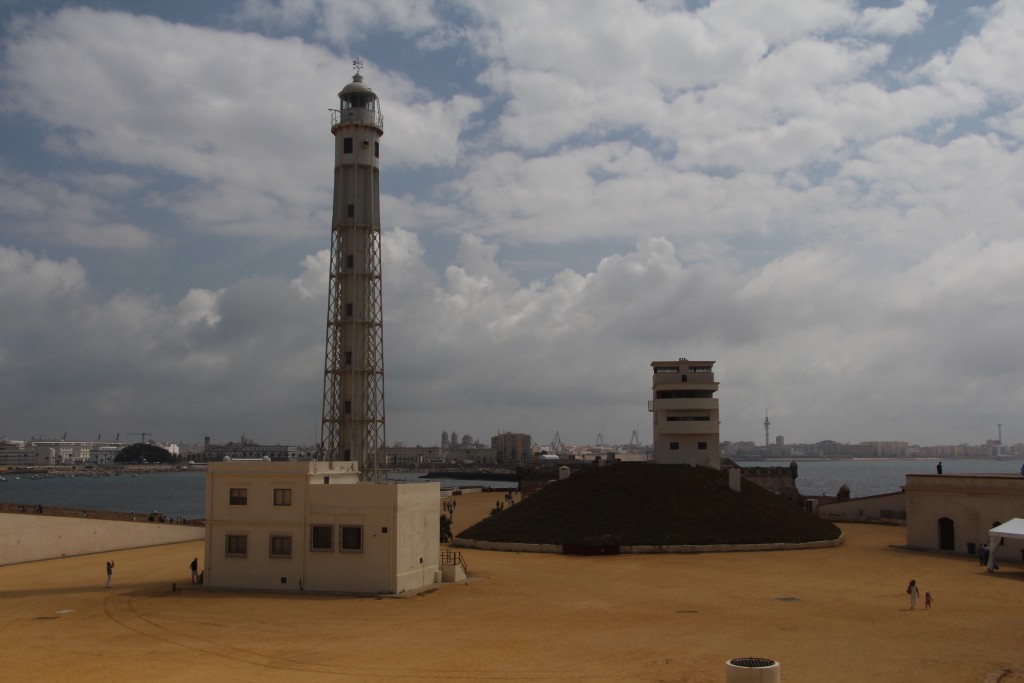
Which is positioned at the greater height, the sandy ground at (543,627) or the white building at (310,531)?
the white building at (310,531)

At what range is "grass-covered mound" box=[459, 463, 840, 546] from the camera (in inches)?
2034

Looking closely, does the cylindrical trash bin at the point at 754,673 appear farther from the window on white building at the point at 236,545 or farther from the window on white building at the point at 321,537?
the window on white building at the point at 236,545

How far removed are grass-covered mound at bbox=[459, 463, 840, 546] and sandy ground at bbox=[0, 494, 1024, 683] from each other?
811 cm

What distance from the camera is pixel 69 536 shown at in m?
50.1

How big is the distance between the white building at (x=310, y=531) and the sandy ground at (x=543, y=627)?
143 cm

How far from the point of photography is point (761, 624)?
92.7 ft

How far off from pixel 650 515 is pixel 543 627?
1063 inches

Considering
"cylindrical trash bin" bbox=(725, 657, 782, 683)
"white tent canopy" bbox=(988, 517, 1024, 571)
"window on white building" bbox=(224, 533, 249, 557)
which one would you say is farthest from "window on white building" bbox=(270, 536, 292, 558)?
"white tent canopy" bbox=(988, 517, 1024, 571)

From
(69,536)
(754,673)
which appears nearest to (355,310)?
(69,536)

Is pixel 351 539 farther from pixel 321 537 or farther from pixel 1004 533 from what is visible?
pixel 1004 533

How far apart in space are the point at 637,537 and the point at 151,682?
34149 millimetres

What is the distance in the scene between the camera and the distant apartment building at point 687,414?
6981 centimetres

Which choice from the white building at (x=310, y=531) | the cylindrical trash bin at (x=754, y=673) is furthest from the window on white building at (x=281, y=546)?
the cylindrical trash bin at (x=754, y=673)

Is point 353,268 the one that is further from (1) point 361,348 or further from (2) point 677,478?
(2) point 677,478
